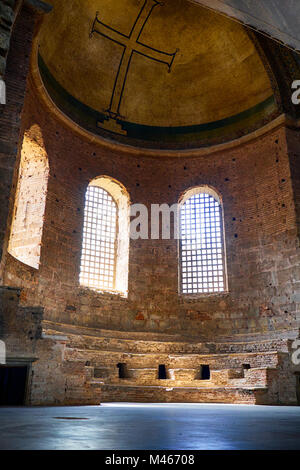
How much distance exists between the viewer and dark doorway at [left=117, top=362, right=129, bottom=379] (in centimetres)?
1315

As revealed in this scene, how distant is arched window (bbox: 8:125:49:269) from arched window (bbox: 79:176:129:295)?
7.19 feet

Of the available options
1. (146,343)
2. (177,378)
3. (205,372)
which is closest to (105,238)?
(146,343)

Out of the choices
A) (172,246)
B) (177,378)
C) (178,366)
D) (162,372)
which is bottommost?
(177,378)

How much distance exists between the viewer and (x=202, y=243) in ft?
52.9

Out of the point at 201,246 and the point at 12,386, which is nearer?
the point at 12,386

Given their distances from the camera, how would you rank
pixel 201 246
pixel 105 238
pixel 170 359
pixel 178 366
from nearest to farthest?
pixel 178 366 < pixel 170 359 < pixel 105 238 < pixel 201 246

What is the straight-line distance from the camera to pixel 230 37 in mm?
16094

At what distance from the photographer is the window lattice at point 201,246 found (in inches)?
614

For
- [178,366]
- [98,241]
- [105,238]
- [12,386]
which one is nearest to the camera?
[12,386]

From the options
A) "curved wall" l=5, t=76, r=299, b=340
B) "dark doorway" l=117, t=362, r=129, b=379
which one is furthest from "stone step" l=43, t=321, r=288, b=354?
"dark doorway" l=117, t=362, r=129, b=379

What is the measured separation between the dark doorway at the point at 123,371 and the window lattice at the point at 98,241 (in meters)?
2.90

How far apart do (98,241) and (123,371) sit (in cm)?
495

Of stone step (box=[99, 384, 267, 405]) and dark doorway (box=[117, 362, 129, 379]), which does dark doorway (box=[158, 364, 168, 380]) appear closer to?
dark doorway (box=[117, 362, 129, 379])

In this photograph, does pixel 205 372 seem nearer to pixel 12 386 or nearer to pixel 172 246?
pixel 172 246
